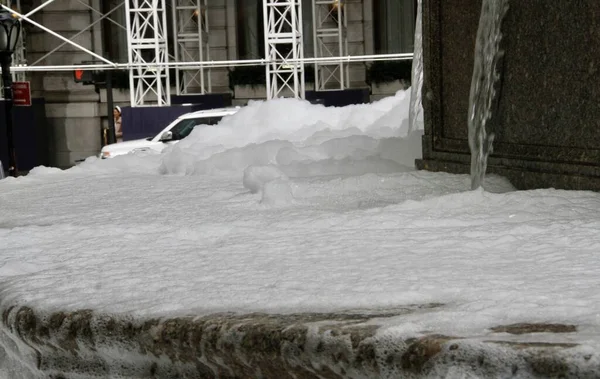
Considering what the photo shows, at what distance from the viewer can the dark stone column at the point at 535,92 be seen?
655 cm

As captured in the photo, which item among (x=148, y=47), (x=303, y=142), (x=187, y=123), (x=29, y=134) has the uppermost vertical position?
(x=148, y=47)

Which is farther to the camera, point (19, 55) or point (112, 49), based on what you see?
point (112, 49)

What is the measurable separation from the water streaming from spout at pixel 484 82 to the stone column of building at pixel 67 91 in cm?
2253

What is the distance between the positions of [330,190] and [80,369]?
3618 millimetres

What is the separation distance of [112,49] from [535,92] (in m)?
24.3

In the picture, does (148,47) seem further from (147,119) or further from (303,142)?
(303,142)

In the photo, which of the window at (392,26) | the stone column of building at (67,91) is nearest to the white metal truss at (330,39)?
the window at (392,26)

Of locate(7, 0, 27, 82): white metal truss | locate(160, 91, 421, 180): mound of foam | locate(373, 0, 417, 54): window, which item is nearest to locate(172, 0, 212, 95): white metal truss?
locate(7, 0, 27, 82): white metal truss

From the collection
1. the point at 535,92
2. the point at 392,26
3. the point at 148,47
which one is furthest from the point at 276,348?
the point at 392,26

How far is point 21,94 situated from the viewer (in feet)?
67.3

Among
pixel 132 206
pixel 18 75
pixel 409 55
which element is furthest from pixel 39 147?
pixel 132 206

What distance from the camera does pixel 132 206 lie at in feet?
24.2

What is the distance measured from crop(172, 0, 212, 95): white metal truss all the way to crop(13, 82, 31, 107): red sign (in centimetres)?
844

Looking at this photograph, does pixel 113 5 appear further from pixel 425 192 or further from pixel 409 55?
pixel 425 192
